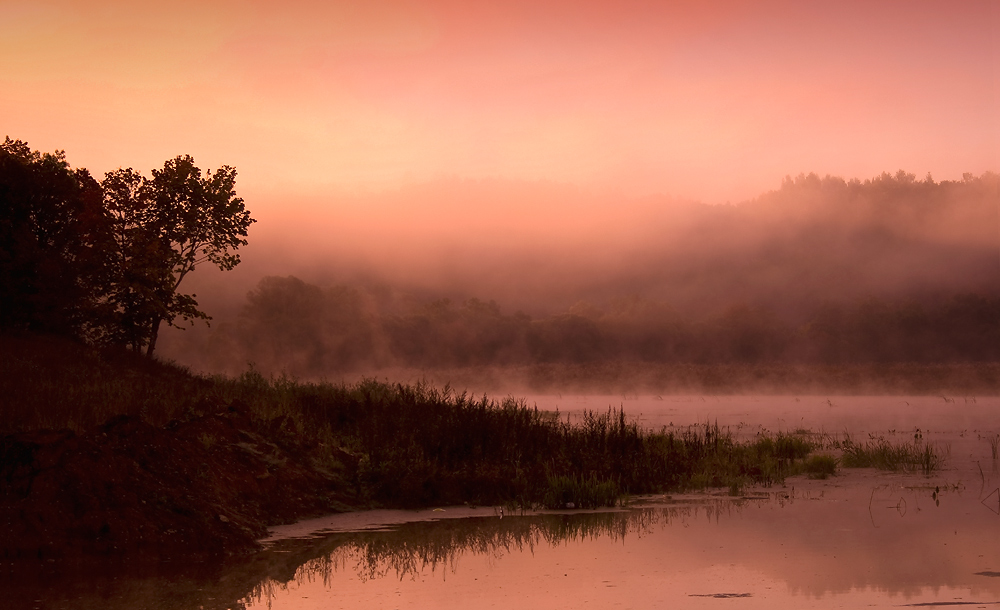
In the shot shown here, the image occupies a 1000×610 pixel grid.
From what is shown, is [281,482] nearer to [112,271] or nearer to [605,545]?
[605,545]

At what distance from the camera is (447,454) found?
57.5 feet

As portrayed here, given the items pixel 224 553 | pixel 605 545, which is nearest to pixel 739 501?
pixel 605 545

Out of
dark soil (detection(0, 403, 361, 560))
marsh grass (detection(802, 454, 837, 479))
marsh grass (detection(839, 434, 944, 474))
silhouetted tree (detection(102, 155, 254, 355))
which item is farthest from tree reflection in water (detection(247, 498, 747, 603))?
silhouetted tree (detection(102, 155, 254, 355))

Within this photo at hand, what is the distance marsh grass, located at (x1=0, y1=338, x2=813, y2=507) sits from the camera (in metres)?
15.1

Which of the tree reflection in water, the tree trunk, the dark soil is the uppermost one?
the tree trunk

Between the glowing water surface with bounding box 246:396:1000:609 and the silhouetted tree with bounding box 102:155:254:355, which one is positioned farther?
the silhouetted tree with bounding box 102:155:254:355

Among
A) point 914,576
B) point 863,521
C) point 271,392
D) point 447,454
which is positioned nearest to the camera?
point 914,576

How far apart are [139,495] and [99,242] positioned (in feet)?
102

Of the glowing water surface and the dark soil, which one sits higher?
the dark soil

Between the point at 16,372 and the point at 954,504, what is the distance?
27395 mm

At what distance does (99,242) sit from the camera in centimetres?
3872

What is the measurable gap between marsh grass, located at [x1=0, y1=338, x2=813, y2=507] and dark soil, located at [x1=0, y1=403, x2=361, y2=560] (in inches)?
42.5

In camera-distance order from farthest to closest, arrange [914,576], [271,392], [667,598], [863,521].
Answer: [271,392], [863,521], [914,576], [667,598]

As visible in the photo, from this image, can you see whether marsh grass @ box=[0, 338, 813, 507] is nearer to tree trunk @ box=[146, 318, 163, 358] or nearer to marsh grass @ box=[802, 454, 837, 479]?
marsh grass @ box=[802, 454, 837, 479]
